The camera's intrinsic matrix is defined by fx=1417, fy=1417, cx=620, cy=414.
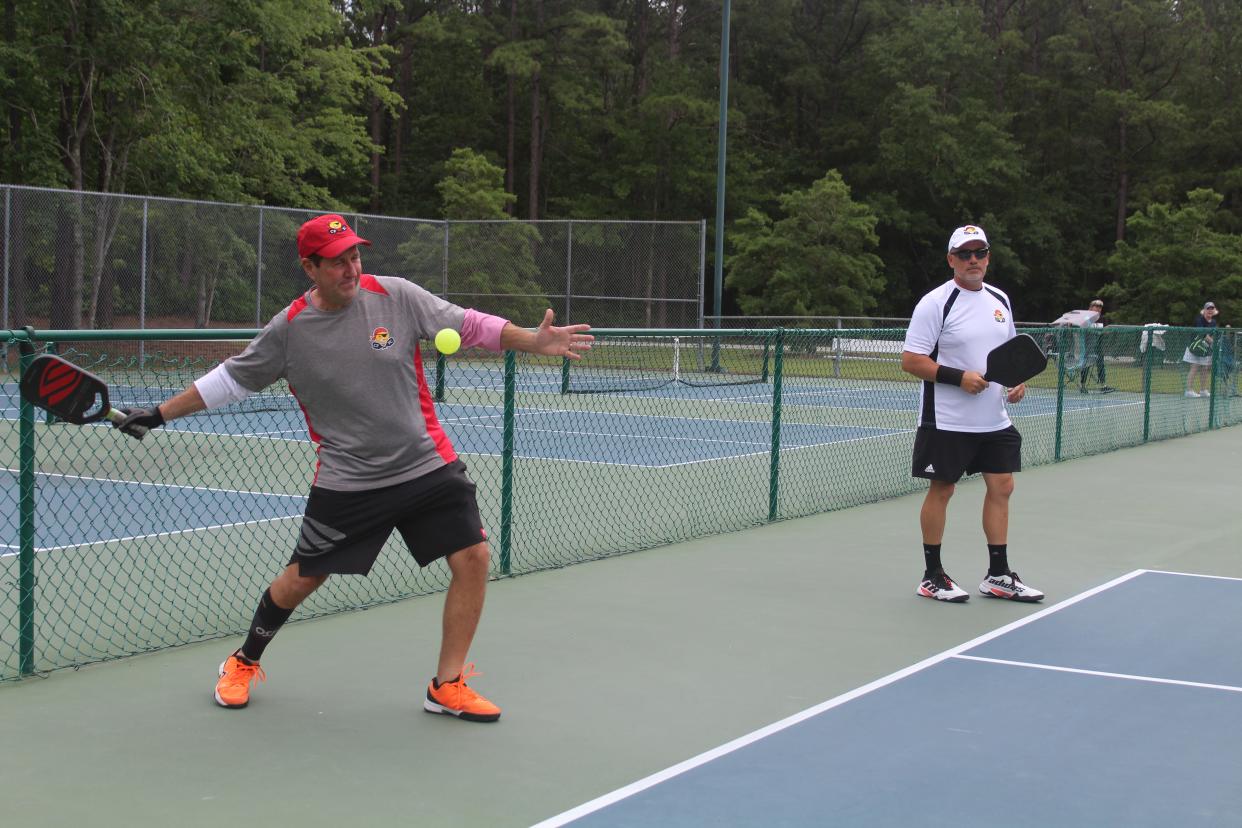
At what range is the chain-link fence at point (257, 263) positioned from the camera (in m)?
20.6

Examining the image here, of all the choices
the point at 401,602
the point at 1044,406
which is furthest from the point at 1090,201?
the point at 401,602

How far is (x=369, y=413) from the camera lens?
16.1ft

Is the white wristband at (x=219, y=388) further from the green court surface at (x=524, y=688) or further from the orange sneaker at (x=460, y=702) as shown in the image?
the orange sneaker at (x=460, y=702)

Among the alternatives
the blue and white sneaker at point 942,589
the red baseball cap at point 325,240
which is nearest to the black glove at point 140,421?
the red baseball cap at point 325,240

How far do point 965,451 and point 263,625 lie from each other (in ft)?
12.3

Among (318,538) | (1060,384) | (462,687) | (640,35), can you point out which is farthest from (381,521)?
(640,35)

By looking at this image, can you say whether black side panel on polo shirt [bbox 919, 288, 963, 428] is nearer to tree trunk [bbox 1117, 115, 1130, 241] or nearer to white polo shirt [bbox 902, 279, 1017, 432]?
white polo shirt [bbox 902, 279, 1017, 432]

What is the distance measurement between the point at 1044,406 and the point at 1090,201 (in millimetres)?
37203

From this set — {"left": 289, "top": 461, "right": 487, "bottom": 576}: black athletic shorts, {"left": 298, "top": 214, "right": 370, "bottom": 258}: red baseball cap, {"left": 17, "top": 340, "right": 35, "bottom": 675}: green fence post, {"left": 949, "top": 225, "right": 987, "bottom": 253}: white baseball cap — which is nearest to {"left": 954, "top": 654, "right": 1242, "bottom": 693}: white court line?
{"left": 949, "top": 225, "right": 987, "bottom": 253}: white baseball cap

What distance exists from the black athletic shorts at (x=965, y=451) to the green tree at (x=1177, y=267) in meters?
33.4

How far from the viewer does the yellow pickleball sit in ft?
15.1

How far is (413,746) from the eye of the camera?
482 cm

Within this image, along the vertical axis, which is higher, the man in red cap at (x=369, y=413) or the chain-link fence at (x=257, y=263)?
the chain-link fence at (x=257, y=263)

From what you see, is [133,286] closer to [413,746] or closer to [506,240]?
[506,240]
